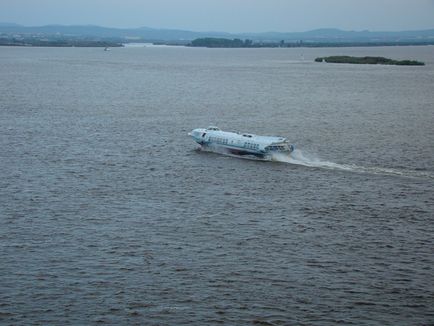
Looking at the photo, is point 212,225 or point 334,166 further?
point 334,166

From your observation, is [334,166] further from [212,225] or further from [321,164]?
[212,225]

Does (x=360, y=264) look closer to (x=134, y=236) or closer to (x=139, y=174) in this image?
(x=134, y=236)

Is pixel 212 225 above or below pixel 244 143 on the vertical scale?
below

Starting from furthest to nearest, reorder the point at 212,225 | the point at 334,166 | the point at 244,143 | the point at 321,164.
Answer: the point at 244,143, the point at 321,164, the point at 334,166, the point at 212,225

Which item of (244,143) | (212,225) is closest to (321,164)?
(244,143)

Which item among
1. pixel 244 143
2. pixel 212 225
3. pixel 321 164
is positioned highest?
pixel 244 143

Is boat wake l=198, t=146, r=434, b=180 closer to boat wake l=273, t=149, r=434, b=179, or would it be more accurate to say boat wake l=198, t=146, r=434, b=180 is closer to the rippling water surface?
boat wake l=273, t=149, r=434, b=179

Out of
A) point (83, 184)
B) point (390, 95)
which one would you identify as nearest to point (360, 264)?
point (83, 184)
